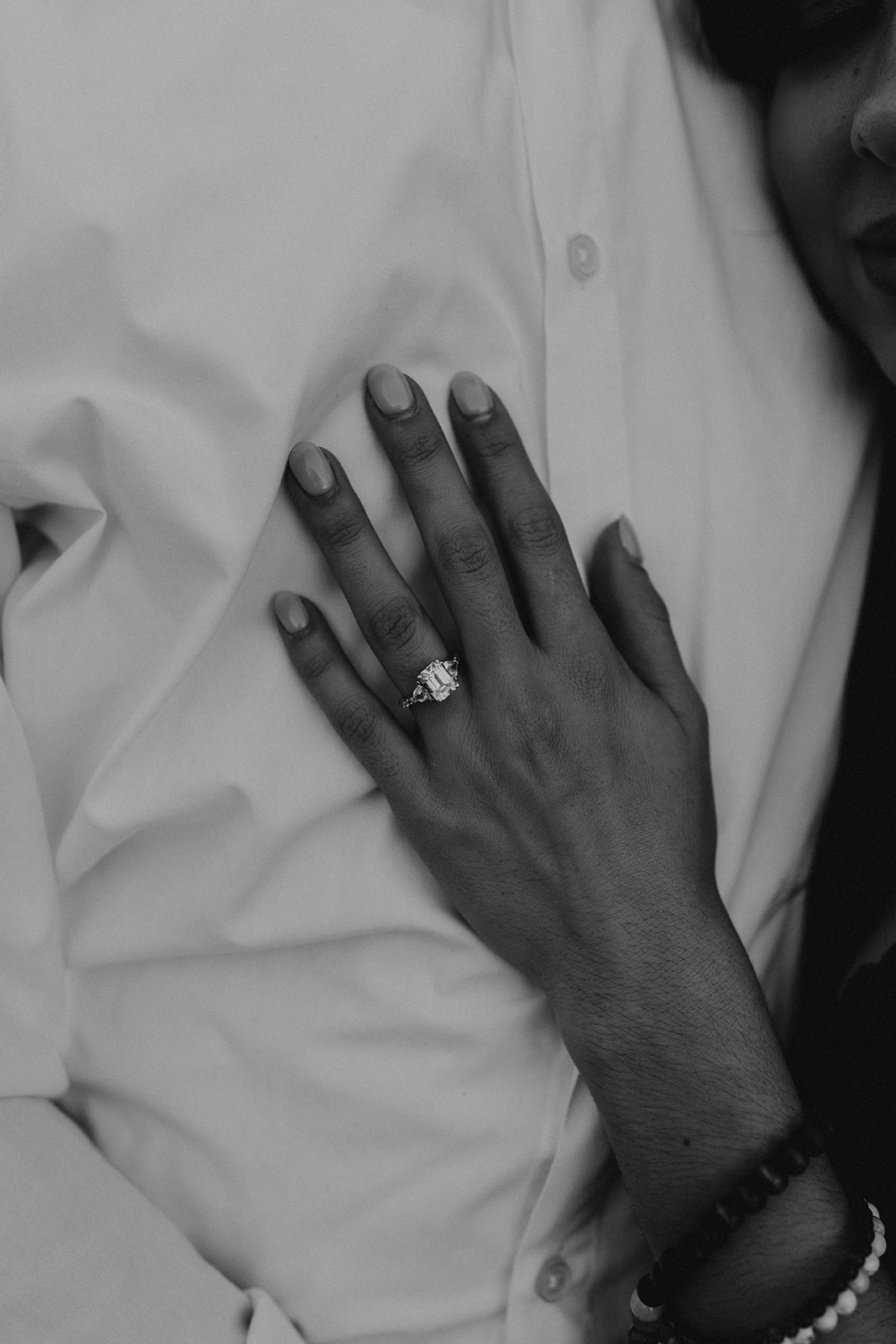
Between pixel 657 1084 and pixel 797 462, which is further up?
pixel 797 462

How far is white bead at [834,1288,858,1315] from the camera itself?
2.69 feet

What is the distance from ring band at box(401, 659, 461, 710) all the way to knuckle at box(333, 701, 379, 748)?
0.12 feet

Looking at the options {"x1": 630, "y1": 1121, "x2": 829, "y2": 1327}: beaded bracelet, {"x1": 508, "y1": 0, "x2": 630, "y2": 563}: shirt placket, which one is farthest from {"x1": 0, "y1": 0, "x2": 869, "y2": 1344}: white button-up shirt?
{"x1": 630, "y1": 1121, "x2": 829, "y2": 1327}: beaded bracelet

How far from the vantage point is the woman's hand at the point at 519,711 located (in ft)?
2.64

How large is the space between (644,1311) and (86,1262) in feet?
1.35

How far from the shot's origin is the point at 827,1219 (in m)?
0.84

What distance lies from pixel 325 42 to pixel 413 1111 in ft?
2.44

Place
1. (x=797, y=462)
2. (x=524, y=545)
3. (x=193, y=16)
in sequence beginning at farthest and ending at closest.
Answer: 1. (x=797, y=462)
2. (x=524, y=545)
3. (x=193, y=16)

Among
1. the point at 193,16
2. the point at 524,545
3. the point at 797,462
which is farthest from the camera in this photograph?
the point at 797,462

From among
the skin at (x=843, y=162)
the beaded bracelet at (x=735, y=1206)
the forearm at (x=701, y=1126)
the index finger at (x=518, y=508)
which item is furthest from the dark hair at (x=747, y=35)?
the beaded bracelet at (x=735, y=1206)

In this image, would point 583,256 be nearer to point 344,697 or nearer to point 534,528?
point 534,528

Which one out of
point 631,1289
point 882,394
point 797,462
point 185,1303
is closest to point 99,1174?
point 185,1303

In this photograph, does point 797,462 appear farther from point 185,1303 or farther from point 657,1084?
point 185,1303

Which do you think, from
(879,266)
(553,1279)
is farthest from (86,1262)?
(879,266)
